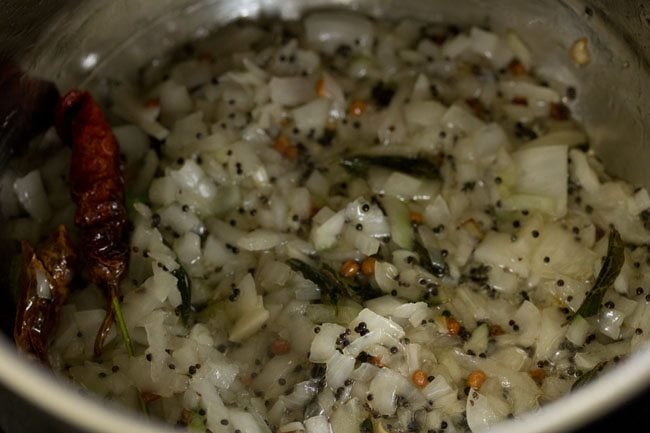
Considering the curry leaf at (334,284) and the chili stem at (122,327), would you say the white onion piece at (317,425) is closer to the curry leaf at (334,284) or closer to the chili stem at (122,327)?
the curry leaf at (334,284)

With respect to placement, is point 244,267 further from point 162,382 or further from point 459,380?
point 459,380

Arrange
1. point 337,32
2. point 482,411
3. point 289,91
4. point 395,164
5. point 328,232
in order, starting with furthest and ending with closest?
point 337,32, point 289,91, point 395,164, point 328,232, point 482,411

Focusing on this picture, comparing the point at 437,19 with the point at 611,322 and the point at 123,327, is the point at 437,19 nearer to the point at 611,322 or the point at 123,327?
the point at 611,322

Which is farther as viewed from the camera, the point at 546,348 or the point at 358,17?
the point at 358,17

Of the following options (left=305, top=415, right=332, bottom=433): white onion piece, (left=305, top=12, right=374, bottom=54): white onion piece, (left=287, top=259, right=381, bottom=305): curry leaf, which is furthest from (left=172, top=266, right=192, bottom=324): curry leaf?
(left=305, top=12, right=374, bottom=54): white onion piece

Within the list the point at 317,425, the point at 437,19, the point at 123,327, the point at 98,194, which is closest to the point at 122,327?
the point at 123,327

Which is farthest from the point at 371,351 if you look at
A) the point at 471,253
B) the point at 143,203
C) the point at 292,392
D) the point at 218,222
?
the point at 143,203

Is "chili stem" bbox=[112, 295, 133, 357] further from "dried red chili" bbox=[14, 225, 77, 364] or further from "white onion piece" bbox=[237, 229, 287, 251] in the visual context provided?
"white onion piece" bbox=[237, 229, 287, 251]

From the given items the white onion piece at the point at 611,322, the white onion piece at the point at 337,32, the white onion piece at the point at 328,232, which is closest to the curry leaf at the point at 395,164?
the white onion piece at the point at 328,232
